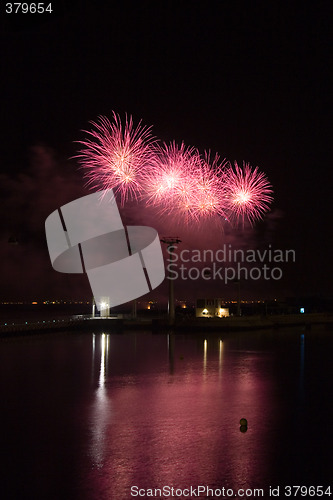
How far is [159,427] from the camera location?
11.2 metres

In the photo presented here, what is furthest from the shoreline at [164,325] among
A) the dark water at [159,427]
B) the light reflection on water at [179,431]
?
the light reflection on water at [179,431]

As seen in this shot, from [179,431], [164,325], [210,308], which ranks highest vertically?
[210,308]

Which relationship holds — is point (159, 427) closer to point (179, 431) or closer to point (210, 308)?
point (179, 431)

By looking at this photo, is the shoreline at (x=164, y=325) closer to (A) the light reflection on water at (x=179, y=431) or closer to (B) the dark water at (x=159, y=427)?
(B) the dark water at (x=159, y=427)

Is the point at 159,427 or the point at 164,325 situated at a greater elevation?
the point at 164,325

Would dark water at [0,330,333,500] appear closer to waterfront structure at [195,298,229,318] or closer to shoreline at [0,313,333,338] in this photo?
shoreline at [0,313,333,338]

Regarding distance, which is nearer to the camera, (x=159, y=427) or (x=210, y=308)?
(x=159, y=427)

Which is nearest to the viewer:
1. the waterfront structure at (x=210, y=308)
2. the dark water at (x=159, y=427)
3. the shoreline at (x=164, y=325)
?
the dark water at (x=159, y=427)

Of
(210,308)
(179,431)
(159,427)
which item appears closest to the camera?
(179,431)

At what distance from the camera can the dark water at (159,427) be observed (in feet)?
26.5

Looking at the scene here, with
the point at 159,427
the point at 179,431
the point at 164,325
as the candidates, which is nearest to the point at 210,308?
the point at 164,325

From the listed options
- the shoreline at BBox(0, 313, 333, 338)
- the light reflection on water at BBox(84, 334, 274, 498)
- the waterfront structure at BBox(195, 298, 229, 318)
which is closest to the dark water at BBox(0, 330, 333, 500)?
the light reflection on water at BBox(84, 334, 274, 498)

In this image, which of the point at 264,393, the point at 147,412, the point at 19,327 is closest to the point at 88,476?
the point at 147,412

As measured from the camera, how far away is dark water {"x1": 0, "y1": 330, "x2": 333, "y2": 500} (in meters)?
8.09
